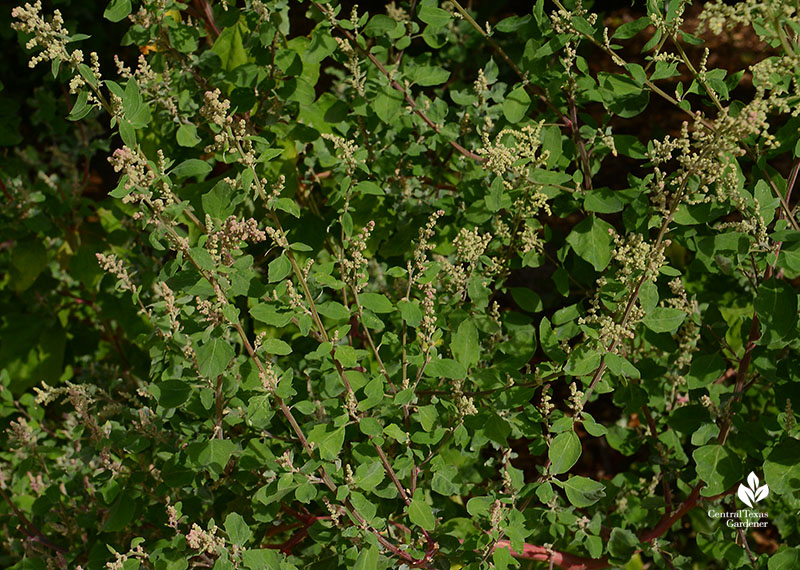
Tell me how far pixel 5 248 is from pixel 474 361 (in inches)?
98.6

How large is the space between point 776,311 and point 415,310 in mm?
753

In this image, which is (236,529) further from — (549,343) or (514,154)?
(514,154)

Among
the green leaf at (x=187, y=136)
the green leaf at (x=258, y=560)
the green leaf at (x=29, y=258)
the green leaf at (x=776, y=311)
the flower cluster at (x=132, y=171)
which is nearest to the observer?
the flower cluster at (x=132, y=171)

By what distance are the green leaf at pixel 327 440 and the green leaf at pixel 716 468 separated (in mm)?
808

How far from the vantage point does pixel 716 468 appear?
1709 millimetres

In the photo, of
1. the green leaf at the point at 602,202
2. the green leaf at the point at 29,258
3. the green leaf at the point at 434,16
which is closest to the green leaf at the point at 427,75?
the green leaf at the point at 434,16

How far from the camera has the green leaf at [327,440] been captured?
1.52 metres

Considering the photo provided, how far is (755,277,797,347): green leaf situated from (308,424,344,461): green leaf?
2.99ft

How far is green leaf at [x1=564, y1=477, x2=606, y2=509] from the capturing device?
156 centimetres

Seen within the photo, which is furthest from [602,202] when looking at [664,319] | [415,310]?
[415,310]

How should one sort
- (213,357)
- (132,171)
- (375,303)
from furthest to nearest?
(375,303)
(213,357)
(132,171)

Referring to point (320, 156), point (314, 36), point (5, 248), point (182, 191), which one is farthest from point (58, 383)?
point (314, 36)

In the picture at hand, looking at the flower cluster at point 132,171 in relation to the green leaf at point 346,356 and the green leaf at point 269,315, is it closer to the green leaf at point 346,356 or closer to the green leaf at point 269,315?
the green leaf at point 269,315

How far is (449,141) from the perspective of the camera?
1.99m
